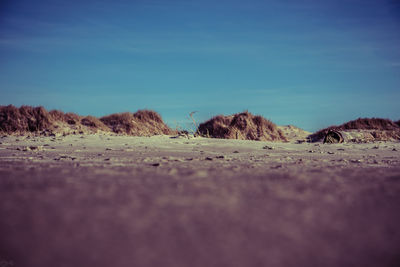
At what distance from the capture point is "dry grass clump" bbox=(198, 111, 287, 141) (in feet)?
38.2

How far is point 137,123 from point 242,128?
388cm

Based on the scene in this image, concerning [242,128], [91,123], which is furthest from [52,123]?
[242,128]

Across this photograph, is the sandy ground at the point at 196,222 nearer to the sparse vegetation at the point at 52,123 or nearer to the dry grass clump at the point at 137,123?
the sparse vegetation at the point at 52,123

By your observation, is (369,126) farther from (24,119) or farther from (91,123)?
(24,119)

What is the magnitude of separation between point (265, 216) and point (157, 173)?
98cm

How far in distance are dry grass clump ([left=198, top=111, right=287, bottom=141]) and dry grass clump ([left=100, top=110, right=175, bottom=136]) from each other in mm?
1679

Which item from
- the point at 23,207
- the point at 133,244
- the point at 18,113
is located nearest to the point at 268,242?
the point at 133,244

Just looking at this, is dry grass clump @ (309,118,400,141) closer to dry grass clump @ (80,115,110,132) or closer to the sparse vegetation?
the sparse vegetation

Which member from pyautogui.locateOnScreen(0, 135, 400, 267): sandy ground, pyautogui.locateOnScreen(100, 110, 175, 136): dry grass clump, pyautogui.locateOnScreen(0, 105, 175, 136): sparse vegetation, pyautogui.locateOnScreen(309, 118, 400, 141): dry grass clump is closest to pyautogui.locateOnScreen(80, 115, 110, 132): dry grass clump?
pyautogui.locateOnScreen(0, 105, 175, 136): sparse vegetation

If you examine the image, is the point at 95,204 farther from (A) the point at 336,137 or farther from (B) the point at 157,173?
(A) the point at 336,137

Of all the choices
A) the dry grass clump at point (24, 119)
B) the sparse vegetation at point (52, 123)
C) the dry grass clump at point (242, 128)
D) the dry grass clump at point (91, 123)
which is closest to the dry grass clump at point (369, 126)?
the dry grass clump at point (242, 128)

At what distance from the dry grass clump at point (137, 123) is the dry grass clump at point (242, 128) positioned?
1679 millimetres

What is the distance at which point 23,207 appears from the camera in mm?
1407

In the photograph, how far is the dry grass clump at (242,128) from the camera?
11641 mm
